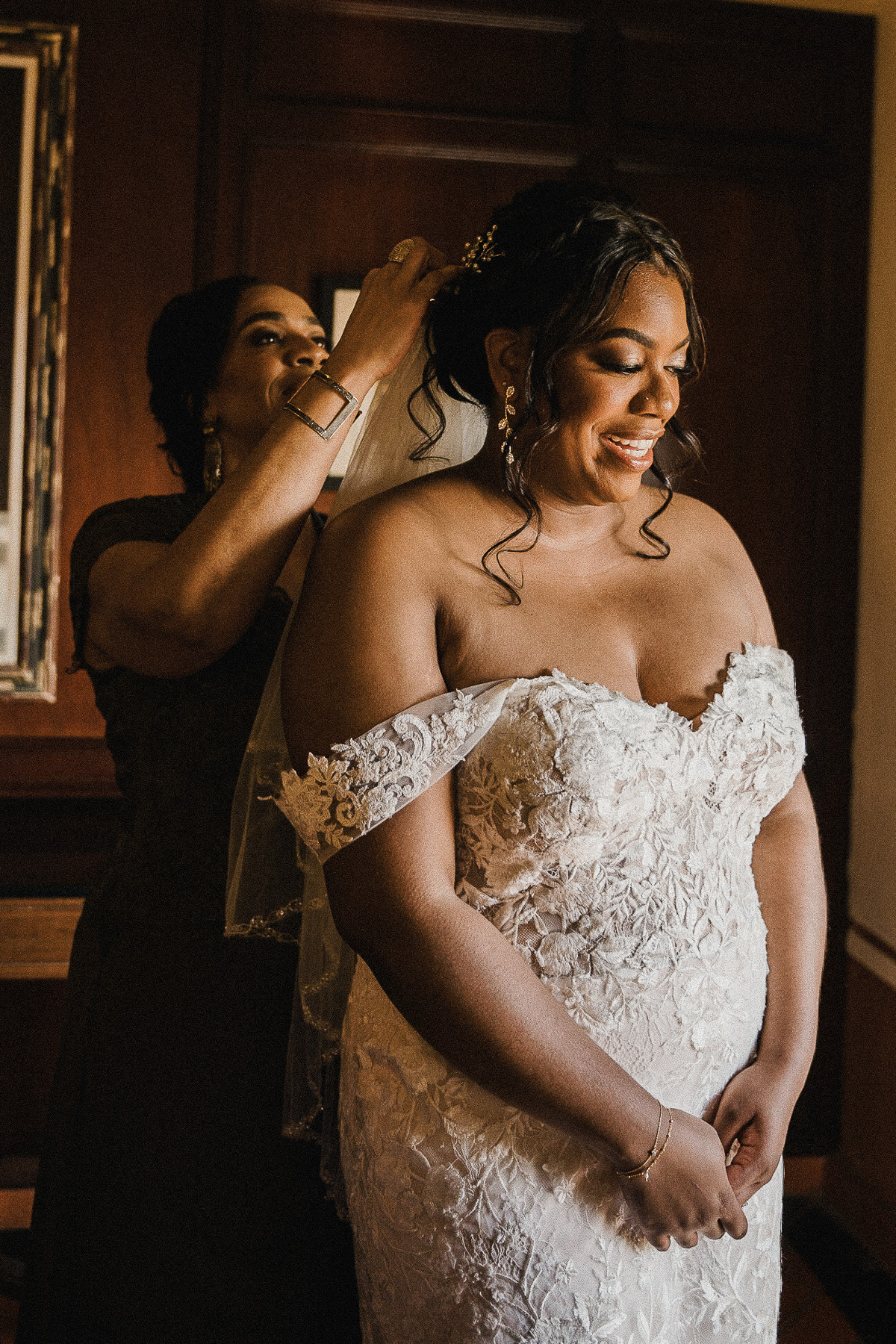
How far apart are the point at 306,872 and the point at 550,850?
44cm

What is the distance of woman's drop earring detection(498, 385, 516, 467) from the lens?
4.79 ft

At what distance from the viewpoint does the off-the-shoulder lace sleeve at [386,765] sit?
128cm

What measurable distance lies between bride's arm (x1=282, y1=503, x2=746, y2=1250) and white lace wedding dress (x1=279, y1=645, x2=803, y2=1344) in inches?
1.7

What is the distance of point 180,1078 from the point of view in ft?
5.60

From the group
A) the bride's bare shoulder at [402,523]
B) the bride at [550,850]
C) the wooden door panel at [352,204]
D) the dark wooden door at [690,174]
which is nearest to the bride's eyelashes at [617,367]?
the bride at [550,850]

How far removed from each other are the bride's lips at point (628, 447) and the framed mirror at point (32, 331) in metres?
2.01

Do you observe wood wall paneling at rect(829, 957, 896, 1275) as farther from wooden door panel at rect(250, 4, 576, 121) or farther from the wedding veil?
wooden door panel at rect(250, 4, 576, 121)

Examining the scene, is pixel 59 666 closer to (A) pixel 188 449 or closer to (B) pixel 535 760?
(A) pixel 188 449

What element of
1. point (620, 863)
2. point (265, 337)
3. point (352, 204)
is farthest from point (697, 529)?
point (352, 204)

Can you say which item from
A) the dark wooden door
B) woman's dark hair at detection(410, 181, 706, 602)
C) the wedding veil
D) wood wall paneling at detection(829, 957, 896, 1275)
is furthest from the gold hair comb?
wood wall paneling at detection(829, 957, 896, 1275)

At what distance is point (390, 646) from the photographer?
1310 mm

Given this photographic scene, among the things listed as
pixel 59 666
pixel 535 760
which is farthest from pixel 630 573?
pixel 59 666

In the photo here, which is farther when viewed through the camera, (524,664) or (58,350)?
(58,350)

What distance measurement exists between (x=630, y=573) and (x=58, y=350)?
202 centimetres
